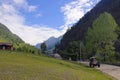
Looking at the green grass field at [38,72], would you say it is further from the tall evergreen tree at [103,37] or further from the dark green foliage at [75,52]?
the dark green foliage at [75,52]

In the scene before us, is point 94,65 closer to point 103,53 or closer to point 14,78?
point 103,53

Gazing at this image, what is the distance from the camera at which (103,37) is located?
112062mm

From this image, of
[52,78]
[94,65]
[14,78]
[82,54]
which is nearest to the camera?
[14,78]

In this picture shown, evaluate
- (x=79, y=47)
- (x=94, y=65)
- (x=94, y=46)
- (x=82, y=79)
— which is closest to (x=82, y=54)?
(x=79, y=47)

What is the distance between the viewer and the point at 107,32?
111625 mm

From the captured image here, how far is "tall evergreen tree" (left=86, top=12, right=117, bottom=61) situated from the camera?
11181 cm

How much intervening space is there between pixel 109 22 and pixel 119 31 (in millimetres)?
16376

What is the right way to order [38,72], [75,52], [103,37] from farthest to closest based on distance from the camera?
1. [75,52]
2. [103,37]
3. [38,72]

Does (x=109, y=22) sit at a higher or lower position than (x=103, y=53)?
higher

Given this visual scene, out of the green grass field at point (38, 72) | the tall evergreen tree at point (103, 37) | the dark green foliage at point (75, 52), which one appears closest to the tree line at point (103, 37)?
the tall evergreen tree at point (103, 37)

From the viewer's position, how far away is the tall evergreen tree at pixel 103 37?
11181cm

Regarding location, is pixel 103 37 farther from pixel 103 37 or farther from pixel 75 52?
pixel 75 52

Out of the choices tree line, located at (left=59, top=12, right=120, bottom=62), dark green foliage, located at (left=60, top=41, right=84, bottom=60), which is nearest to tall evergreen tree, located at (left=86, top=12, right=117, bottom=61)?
tree line, located at (left=59, top=12, right=120, bottom=62)

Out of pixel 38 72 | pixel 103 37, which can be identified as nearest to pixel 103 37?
pixel 103 37
